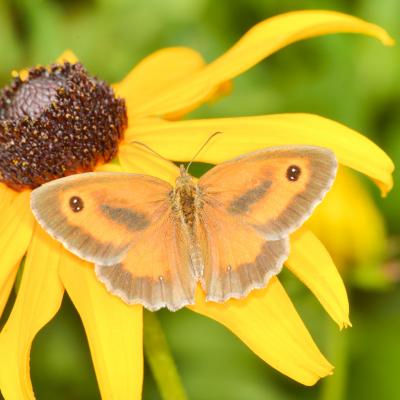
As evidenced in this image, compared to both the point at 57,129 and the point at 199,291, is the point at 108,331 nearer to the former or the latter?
the point at 199,291

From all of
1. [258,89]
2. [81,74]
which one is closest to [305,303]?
[258,89]

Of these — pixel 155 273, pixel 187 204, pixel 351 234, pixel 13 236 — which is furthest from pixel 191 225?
pixel 351 234

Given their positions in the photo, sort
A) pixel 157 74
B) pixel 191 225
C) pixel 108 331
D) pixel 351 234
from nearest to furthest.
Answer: pixel 108 331
pixel 191 225
pixel 351 234
pixel 157 74

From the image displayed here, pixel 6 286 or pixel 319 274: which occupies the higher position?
pixel 6 286

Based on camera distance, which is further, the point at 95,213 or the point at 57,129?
the point at 57,129

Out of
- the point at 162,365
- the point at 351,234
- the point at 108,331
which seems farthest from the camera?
the point at 351,234

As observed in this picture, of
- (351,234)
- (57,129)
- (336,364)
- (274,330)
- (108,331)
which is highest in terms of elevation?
(57,129)

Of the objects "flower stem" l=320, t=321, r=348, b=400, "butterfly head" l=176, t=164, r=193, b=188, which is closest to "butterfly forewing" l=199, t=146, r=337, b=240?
"butterfly head" l=176, t=164, r=193, b=188

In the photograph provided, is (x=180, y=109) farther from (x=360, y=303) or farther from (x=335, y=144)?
(x=360, y=303)
